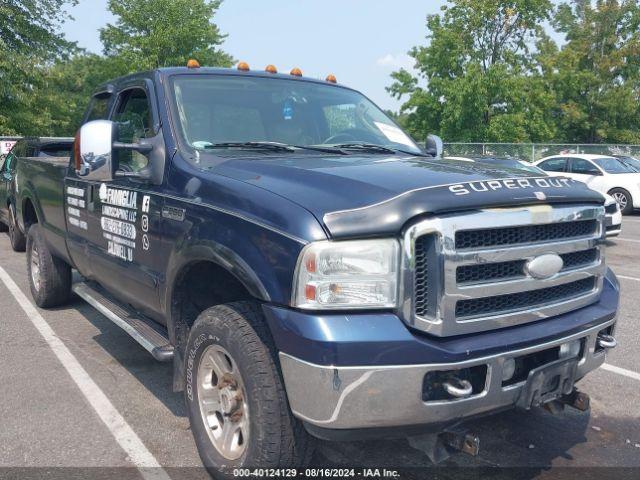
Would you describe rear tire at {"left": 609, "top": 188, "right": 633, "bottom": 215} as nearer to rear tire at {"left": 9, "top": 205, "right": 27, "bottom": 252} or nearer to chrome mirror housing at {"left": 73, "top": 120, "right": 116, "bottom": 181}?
rear tire at {"left": 9, "top": 205, "right": 27, "bottom": 252}

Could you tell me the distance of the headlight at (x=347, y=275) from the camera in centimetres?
244

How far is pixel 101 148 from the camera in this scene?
3.50 metres

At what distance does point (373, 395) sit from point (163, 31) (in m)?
37.3

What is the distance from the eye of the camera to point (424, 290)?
8.20 ft

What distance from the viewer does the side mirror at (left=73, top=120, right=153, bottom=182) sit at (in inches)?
138

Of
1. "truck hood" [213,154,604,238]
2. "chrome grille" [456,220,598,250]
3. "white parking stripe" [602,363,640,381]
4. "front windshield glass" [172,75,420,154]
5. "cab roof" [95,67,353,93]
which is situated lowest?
"white parking stripe" [602,363,640,381]

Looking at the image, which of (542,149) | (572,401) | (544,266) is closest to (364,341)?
(544,266)

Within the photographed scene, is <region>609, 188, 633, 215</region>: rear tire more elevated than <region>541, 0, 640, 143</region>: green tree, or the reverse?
<region>541, 0, 640, 143</region>: green tree

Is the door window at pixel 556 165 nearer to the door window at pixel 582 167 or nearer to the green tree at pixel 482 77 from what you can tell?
the door window at pixel 582 167

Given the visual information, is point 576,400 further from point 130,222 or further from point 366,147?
point 130,222

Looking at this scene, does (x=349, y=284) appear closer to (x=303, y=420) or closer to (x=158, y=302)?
(x=303, y=420)

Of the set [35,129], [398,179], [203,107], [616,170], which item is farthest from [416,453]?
[35,129]

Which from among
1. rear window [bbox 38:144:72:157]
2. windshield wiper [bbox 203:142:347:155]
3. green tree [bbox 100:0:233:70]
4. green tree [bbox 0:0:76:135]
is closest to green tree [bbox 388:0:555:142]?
green tree [bbox 100:0:233:70]

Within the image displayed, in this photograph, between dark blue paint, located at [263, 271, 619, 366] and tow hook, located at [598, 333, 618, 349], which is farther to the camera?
tow hook, located at [598, 333, 618, 349]
